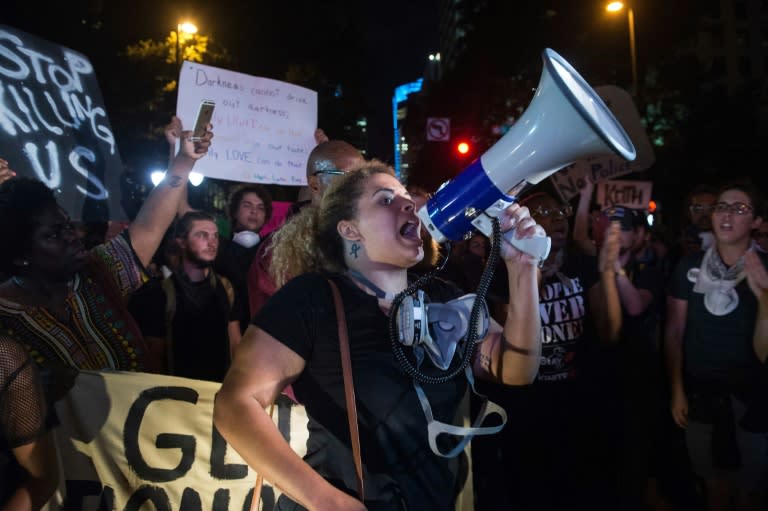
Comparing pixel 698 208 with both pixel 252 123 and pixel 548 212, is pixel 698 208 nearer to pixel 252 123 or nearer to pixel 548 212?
pixel 548 212

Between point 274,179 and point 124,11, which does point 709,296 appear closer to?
point 274,179

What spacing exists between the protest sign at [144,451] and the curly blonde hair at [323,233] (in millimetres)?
546

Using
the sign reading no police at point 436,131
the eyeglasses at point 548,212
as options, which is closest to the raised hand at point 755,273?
the eyeglasses at point 548,212

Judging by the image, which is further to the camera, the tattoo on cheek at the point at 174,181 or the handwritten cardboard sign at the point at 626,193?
the handwritten cardboard sign at the point at 626,193

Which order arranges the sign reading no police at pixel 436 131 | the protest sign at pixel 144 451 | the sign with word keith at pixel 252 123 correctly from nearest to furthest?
the protest sign at pixel 144 451, the sign with word keith at pixel 252 123, the sign reading no police at pixel 436 131

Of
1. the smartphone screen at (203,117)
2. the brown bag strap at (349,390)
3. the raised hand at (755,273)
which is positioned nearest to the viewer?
the brown bag strap at (349,390)

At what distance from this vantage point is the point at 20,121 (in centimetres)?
327

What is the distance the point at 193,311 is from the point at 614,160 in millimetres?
3483

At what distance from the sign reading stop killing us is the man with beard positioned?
564mm

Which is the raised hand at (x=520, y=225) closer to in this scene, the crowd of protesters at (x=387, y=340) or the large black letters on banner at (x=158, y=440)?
the crowd of protesters at (x=387, y=340)

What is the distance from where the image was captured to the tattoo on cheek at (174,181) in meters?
2.83

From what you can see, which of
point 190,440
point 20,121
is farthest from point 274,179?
point 190,440

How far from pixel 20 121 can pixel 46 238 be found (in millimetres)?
1204

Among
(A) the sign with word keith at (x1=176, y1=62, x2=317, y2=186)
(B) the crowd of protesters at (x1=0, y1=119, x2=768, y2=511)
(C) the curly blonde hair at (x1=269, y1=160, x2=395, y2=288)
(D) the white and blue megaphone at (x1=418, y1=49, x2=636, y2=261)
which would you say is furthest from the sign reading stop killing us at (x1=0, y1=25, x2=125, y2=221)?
(D) the white and blue megaphone at (x1=418, y1=49, x2=636, y2=261)
